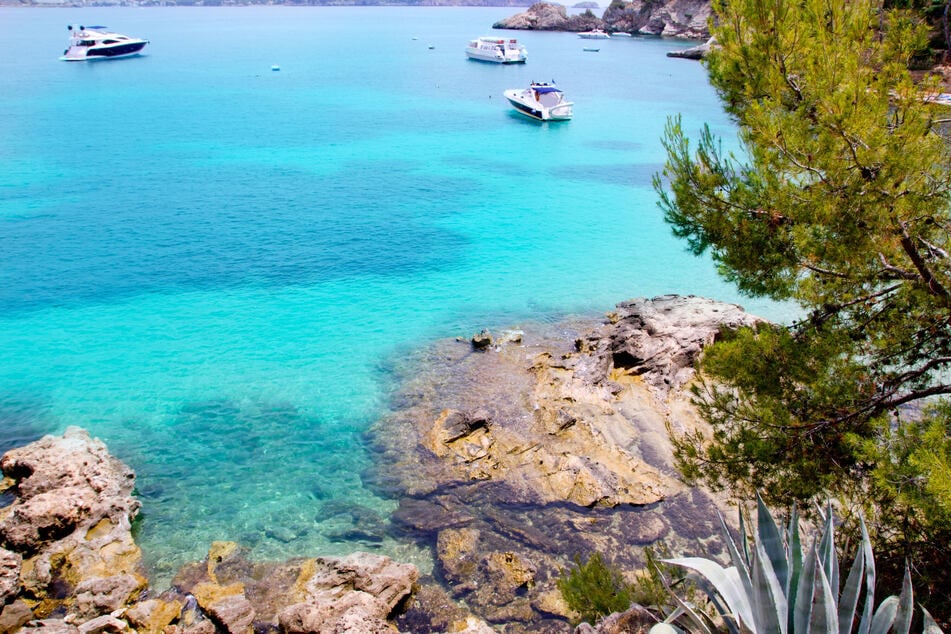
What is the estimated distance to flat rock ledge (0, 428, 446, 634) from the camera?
32.7ft

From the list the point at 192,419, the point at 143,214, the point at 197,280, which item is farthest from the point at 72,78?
the point at 192,419

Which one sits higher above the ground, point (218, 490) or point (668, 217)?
point (668, 217)

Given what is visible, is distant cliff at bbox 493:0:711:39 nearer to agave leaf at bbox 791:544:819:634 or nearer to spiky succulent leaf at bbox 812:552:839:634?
agave leaf at bbox 791:544:819:634

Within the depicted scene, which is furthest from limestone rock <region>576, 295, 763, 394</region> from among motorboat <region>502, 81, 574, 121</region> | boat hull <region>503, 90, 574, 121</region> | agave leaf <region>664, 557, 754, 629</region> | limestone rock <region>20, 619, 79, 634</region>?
motorboat <region>502, 81, 574, 121</region>

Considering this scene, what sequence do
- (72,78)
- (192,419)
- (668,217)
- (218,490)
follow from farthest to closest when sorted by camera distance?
(72,78)
(192,419)
(218,490)
(668,217)

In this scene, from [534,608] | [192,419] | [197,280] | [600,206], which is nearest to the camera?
[534,608]

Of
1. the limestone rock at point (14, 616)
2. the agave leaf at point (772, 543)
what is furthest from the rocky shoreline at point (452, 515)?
the agave leaf at point (772, 543)

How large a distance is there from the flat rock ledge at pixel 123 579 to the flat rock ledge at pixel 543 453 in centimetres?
142

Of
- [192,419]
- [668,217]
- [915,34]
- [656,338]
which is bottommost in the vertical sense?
[192,419]

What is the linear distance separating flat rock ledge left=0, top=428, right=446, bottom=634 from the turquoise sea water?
2.17 ft

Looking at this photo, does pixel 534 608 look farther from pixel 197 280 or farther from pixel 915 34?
pixel 197 280

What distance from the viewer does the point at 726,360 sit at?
8352 millimetres

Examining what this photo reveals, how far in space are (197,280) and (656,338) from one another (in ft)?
55.8

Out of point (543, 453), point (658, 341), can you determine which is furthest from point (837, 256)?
point (658, 341)
